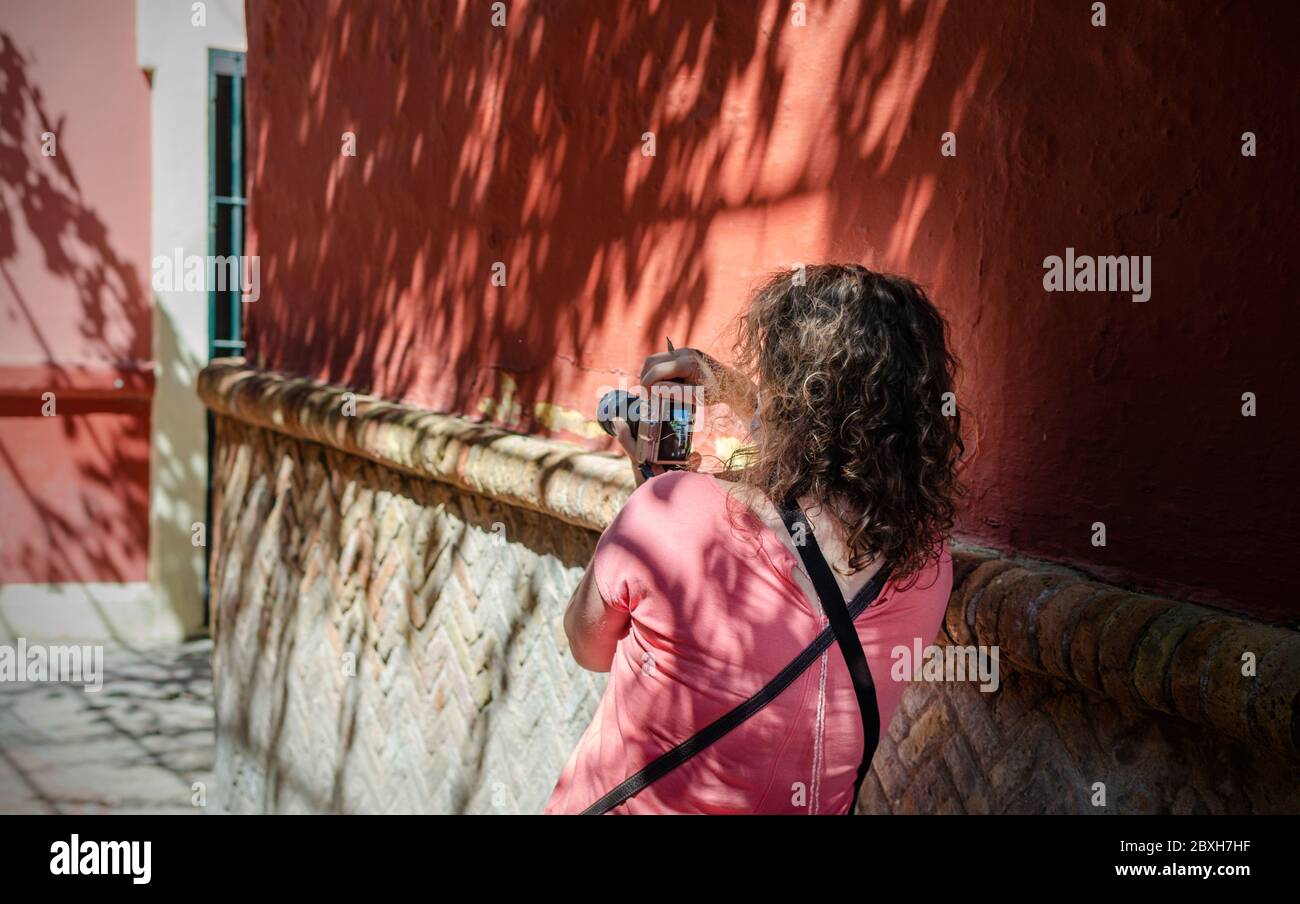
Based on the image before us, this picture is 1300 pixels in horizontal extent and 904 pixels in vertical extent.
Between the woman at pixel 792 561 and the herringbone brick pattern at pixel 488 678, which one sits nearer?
the woman at pixel 792 561

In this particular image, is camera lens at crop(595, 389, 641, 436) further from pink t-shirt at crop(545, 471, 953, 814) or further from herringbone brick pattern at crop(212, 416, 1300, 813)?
herringbone brick pattern at crop(212, 416, 1300, 813)

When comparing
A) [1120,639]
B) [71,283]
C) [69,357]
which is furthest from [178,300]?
[1120,639]

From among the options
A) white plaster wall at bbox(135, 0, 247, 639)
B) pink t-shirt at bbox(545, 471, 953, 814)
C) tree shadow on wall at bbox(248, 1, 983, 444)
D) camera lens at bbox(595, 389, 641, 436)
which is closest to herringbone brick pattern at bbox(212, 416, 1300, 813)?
pink t-shirt at bbox(545, 471, 953, 814)

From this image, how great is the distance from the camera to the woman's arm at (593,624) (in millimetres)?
Answer: 1884

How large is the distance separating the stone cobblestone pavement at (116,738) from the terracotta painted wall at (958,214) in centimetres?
321

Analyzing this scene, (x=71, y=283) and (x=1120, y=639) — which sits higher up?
(x=71, y=283)

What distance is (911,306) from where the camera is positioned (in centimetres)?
183

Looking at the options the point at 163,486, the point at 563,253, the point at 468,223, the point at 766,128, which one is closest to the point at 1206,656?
the point at 766,128

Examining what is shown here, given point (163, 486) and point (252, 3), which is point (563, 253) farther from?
point (163, 486)

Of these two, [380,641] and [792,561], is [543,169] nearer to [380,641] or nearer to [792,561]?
[380,641]

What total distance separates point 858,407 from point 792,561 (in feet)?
0.76

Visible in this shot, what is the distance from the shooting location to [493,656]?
4.07m

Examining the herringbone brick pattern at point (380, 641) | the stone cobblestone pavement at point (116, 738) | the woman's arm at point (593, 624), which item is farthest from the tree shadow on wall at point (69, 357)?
the woman's arm at point (593, 624)

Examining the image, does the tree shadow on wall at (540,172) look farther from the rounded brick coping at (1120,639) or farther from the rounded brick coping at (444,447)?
the rounded brick coping at (1120,639)
